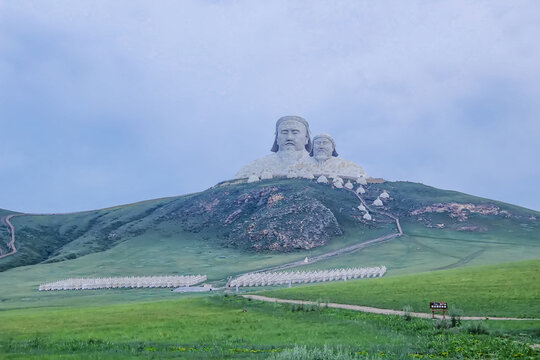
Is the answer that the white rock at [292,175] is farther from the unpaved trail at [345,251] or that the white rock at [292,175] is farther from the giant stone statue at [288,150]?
the unpaved trail at [345,251]

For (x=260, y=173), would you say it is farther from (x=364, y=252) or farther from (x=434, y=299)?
(x=434, y=299)

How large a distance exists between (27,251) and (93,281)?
46348mm

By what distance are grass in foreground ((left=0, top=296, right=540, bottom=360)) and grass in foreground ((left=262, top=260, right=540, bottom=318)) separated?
171 inches

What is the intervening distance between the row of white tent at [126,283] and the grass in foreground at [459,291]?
2052 cm

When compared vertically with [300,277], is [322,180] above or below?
above

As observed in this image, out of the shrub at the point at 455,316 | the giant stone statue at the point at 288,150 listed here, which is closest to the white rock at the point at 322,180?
the giant stone statue at the point at 288,150

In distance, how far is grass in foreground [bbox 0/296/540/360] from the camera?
18422mm

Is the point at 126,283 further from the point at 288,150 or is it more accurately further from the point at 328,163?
the point at 328,163

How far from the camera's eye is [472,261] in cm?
6338

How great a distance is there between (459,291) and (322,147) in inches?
4001

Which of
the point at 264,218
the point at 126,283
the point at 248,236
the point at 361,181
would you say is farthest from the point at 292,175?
the point at 126,283

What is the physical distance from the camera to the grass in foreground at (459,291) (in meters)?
29.9

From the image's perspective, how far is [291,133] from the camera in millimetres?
134875

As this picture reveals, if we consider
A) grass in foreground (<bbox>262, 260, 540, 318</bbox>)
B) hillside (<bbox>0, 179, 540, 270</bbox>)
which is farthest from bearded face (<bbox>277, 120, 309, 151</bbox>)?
grass in foreground (<bbox>262, 260, 540, 318</bbox>)
